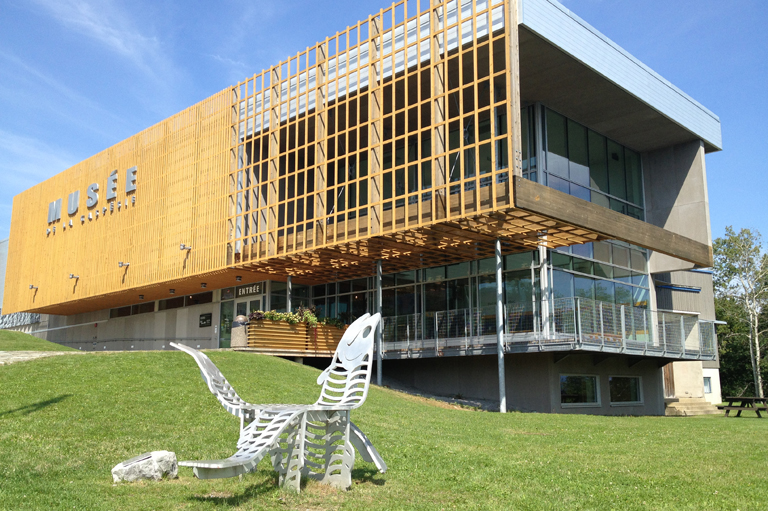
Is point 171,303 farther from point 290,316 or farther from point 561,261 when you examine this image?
point 561,261

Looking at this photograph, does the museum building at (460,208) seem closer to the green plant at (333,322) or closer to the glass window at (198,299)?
the glass window at (198,299)

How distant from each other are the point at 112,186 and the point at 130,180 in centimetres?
211

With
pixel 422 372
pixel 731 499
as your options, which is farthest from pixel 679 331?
pixel 731 499

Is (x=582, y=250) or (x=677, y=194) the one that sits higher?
(x=677, y=194)

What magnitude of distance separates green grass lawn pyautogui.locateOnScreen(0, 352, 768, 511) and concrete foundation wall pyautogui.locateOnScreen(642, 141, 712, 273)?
43.1 ft

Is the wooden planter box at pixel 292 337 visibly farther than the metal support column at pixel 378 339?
Yes

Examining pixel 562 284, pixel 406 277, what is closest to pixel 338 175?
pixel 406 277

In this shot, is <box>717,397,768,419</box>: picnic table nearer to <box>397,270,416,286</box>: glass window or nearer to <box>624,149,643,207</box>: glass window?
<box>624,149,643,207</box>: glass window

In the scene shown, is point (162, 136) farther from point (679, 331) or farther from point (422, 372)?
point (679, 331)

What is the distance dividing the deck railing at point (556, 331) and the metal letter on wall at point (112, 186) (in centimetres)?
1896

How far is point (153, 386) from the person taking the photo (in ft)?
46.3

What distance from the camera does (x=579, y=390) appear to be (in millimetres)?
23812

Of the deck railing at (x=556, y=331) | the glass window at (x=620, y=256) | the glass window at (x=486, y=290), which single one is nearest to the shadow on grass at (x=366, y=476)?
the deck railing at (x=556, y=331)

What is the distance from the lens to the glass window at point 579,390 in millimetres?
23156
